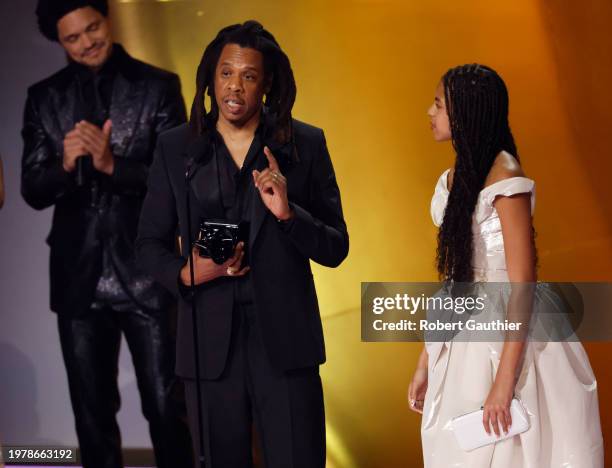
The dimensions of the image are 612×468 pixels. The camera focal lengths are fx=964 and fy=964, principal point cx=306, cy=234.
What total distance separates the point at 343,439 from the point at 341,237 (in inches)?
51.5

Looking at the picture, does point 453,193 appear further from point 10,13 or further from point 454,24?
point 10,13

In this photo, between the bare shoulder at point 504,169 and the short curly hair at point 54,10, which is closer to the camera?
the bare shoulder at point 504,169

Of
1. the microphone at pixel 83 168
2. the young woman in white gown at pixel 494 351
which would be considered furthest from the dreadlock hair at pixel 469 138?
the microphone at pixel 83 168

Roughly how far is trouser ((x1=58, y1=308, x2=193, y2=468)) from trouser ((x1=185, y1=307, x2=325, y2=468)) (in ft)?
2.79

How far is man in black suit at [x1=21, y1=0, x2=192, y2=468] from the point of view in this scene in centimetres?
397

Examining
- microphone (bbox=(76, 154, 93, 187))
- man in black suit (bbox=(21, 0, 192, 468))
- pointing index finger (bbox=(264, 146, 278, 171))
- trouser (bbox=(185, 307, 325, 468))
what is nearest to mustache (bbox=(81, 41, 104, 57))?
man in black suit (bbox=(21, 0, 192, 468))

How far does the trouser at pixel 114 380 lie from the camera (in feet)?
13.1

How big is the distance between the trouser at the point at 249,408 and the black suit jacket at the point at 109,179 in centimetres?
95

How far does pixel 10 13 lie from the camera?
167 inches

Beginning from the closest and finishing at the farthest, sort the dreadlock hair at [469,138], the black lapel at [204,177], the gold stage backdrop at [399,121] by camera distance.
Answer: the dreadlock hair at [469,138], the black lapel at [204,177], the gold stage backdrop at [399,121]

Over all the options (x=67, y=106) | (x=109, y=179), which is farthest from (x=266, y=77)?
(x=67, y=106)

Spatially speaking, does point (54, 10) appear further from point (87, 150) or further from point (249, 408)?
point (249, 408)

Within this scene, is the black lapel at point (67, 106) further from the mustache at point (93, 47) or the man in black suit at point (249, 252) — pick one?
the man in black suit at point (249, 252)

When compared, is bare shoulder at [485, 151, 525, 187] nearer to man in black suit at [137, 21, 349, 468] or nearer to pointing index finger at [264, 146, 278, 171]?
man in black suit at [137, 21, 349, 468]
